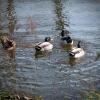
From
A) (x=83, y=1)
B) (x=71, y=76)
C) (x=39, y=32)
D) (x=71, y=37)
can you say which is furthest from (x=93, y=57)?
(x=83, y=1)

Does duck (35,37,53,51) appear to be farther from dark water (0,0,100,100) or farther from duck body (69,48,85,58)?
duck body (69,48,85,58)

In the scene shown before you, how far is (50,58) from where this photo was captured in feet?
65.4

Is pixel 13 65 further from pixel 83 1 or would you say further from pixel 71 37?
A: pixel 83 1

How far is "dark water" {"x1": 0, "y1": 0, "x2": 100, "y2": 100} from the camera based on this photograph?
15711 millimetres

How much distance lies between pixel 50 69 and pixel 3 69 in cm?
218

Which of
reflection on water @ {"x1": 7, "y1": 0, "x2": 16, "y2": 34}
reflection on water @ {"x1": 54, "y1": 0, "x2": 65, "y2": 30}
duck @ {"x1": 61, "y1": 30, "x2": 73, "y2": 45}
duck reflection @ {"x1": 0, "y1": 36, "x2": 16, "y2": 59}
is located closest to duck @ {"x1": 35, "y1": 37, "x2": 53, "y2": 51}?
duck @ {"x1": 61, "y1": 30, "x2": 73, "y2": 45}

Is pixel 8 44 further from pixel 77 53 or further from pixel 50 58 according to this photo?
pixel 77 53

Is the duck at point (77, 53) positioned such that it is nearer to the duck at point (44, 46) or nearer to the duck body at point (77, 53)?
the duck body at point (77, 53)

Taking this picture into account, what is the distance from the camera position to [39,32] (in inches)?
981

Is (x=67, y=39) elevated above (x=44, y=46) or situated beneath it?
elevated above

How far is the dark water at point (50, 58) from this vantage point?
15711 mm

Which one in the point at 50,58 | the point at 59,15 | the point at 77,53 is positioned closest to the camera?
the point at 50,58

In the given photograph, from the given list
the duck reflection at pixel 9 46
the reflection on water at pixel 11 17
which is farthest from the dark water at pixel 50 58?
the duck reflection at pixel 9 46

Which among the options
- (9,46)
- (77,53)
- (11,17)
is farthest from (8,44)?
(11,17)
